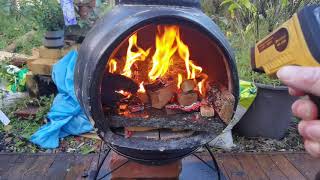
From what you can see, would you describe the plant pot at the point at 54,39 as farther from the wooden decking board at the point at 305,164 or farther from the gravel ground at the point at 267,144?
the wooden decking board at the point at 305,164

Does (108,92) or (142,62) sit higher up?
(142,62)

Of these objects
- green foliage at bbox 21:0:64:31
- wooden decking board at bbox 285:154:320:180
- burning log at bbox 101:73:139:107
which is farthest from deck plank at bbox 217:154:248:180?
green foliage at bbox 21:0:64:31

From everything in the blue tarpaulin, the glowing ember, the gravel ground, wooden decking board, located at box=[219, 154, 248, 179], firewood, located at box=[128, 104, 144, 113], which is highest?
the glowing ember

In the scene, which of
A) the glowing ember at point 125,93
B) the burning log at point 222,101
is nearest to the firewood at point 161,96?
the glowing ember at point 125,93

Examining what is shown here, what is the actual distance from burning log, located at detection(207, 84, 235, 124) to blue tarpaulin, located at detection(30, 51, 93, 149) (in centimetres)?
134

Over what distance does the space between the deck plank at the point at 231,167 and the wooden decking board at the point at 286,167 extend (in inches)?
11.7

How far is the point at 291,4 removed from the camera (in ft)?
10.6

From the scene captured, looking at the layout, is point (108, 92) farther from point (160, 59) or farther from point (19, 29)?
point (19, 29)

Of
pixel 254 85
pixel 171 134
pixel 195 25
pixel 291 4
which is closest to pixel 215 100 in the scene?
pixel 171 134

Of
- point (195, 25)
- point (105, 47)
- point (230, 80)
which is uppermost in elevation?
point (195, 25)

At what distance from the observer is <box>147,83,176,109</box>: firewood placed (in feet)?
5.74

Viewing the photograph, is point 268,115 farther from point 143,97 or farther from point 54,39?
point 54,39

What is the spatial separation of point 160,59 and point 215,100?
0.37 meters

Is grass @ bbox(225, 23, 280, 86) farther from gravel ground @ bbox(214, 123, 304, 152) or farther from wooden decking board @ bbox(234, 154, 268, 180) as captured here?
wooden decking board @ bbox(234, 154, 268, 180)
